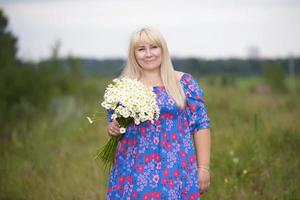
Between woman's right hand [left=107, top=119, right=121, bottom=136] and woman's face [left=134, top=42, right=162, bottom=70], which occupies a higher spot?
woman's face [left=134, top=42, right=162, bottom=70]

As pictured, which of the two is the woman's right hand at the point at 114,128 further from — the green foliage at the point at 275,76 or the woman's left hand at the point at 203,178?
the green foliage at the point at 275,76

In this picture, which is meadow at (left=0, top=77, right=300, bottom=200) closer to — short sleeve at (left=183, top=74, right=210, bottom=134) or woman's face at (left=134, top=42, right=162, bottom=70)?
woman's face at (left=134, top=42, right=162, bottom=70)

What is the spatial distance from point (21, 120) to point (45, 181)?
620 cm

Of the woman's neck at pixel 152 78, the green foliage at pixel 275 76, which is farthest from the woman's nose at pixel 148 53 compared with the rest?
the green foliage at pixel 275 76

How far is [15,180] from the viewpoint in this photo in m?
7.10

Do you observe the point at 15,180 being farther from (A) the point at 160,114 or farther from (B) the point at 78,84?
(B) the point at 78,84

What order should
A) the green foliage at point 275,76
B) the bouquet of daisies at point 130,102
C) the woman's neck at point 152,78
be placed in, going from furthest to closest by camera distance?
1. the green foliage at point 275,76
2. the woman's neck at point 152,78
3. the bouquet of daisies at point 130,102

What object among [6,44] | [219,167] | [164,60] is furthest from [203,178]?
[6,44]

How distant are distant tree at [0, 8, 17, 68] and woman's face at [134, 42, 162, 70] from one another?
29.7ft

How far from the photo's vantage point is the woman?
3.79 metres

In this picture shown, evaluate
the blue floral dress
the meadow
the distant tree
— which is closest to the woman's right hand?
the blue floral dress

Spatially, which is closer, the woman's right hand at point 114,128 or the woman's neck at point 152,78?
the woman's right hand at point 114,128

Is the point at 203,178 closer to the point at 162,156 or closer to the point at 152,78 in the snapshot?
the point at 162,156

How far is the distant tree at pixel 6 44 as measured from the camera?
12.6 m
